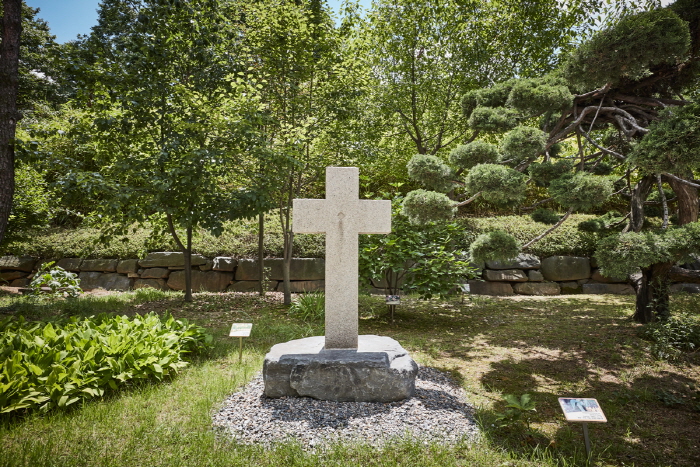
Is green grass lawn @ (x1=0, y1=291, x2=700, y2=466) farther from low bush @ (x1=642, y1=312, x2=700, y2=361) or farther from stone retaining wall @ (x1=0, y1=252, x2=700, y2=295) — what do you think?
stone retaining wall @ (x1=0, y1=252, x2=700, y2=295)

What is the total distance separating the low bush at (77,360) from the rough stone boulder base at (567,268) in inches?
314

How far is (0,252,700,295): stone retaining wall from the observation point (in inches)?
349

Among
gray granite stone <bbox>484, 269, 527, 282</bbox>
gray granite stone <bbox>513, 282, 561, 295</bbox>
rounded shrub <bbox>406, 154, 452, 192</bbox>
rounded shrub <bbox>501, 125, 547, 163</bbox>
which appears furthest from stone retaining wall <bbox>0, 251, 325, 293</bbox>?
rounded shrub <bbox>501, 125, 547, 163</bbox>

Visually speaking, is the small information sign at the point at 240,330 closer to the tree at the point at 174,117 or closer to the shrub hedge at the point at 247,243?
the tree at the point at 174,117

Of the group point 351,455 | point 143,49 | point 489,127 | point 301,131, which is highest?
point 143,49

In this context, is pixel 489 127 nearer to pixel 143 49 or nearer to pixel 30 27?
pixel 143 49

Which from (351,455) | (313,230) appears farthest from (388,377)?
(313,230)

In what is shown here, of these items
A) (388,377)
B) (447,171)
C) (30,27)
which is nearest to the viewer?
(388,377)

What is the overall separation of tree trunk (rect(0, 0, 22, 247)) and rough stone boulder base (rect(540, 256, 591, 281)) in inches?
381

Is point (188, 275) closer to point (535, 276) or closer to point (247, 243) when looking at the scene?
point (247, 243)

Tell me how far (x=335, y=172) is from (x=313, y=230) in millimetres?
590

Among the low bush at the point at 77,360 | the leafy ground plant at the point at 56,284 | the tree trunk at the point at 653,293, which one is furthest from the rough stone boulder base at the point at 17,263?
the tree trunk at the point at 653,293

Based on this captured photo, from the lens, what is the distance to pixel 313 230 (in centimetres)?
380

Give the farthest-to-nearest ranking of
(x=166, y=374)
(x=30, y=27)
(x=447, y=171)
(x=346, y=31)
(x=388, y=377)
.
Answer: (x=30, y=27), (x=346, y=31), (x=447, y=171), (x=166, y=374), (x=388, y=377)
